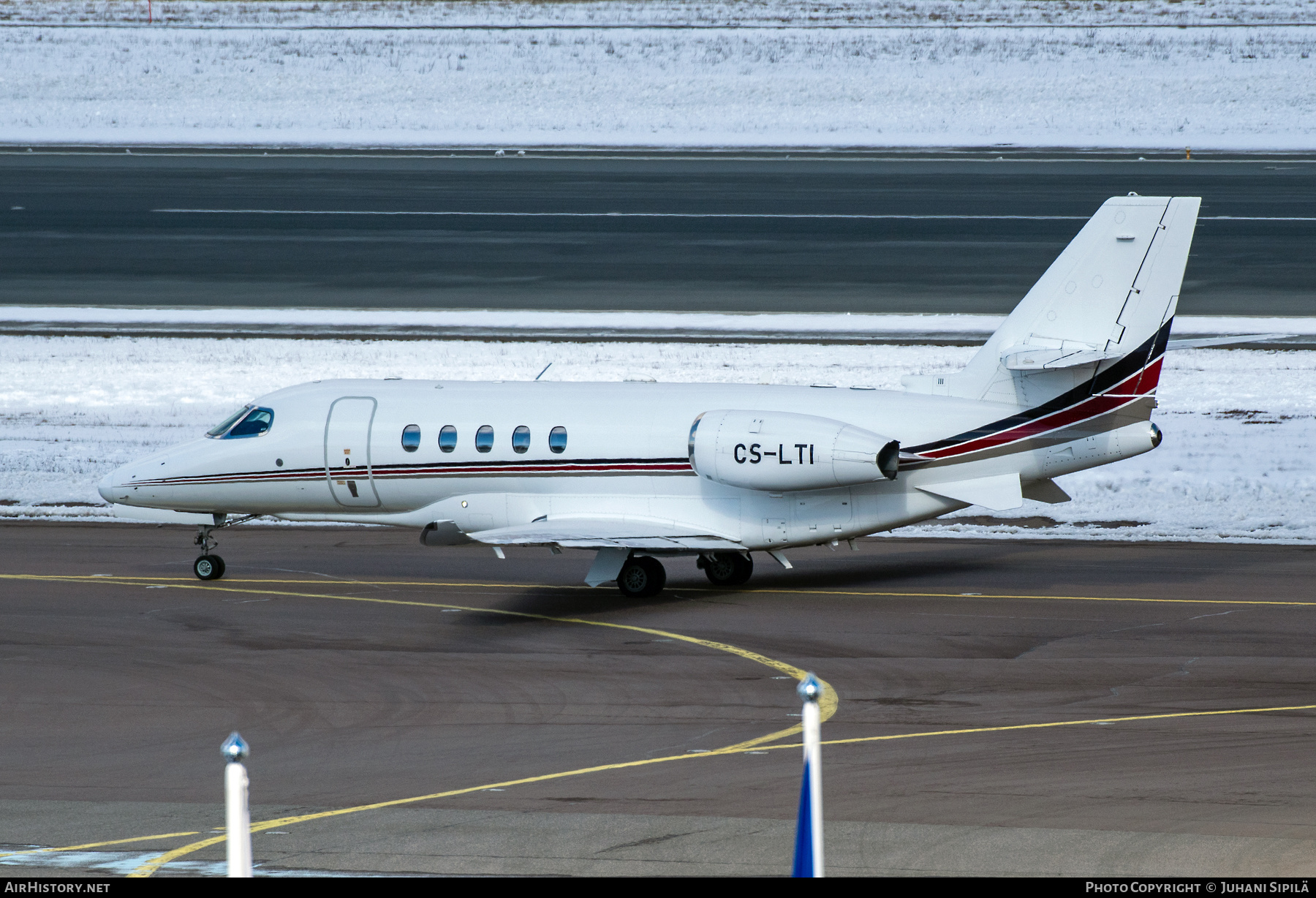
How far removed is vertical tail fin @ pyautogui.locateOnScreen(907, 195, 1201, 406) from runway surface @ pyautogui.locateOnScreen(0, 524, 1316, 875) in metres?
2.74

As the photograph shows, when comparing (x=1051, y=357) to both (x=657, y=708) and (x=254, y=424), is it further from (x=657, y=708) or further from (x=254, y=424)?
(x=254, y=424)

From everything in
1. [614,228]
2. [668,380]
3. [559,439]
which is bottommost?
[559,439]

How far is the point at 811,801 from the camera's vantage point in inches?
311

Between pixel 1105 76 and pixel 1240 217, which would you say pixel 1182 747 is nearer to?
pixel 1240 217

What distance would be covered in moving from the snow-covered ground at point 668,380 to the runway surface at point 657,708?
2188mm

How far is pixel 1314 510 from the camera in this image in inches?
1057

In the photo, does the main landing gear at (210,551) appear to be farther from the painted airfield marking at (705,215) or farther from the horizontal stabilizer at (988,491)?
the painted airfield marking at (705,215)

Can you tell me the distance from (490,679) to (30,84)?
53679 millimetres

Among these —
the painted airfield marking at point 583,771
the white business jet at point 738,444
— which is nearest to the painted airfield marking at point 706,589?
the white business jet at point 738,444

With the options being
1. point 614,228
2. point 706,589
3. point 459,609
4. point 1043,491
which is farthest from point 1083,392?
point 614,228

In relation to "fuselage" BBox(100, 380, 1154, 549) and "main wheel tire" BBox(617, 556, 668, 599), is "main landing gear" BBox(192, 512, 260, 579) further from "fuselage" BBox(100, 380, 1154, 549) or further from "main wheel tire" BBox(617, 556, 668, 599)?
"main wheel tire" BBox(617, 556, 668, 599)

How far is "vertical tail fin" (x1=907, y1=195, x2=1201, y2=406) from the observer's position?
21.6 metres

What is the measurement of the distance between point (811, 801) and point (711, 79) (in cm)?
5650
